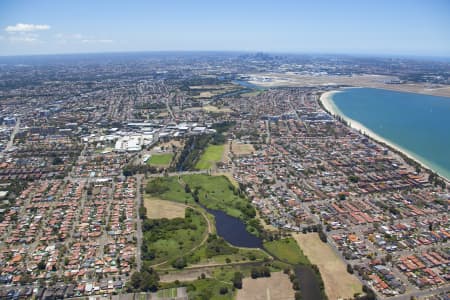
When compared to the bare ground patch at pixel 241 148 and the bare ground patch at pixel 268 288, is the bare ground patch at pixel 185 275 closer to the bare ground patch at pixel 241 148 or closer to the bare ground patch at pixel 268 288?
the bare ground patch at pixel 268 288

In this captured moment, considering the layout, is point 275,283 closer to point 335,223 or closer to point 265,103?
point 335,223

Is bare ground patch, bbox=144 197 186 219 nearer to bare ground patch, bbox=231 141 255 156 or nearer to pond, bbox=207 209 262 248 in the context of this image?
pond, bbox=207 209 262 248

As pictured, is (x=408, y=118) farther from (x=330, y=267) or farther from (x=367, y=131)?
(x=330, y=267)

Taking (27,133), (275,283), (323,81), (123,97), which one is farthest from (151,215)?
(323,81)

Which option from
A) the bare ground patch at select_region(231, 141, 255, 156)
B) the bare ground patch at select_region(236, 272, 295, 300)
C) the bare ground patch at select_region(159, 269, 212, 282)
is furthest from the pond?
the bare ground patch at select_region(231, 141, 255, 156)

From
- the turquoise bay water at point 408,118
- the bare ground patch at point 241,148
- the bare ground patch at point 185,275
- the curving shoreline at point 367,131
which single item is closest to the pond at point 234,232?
the bare ground patch at point 185,275
